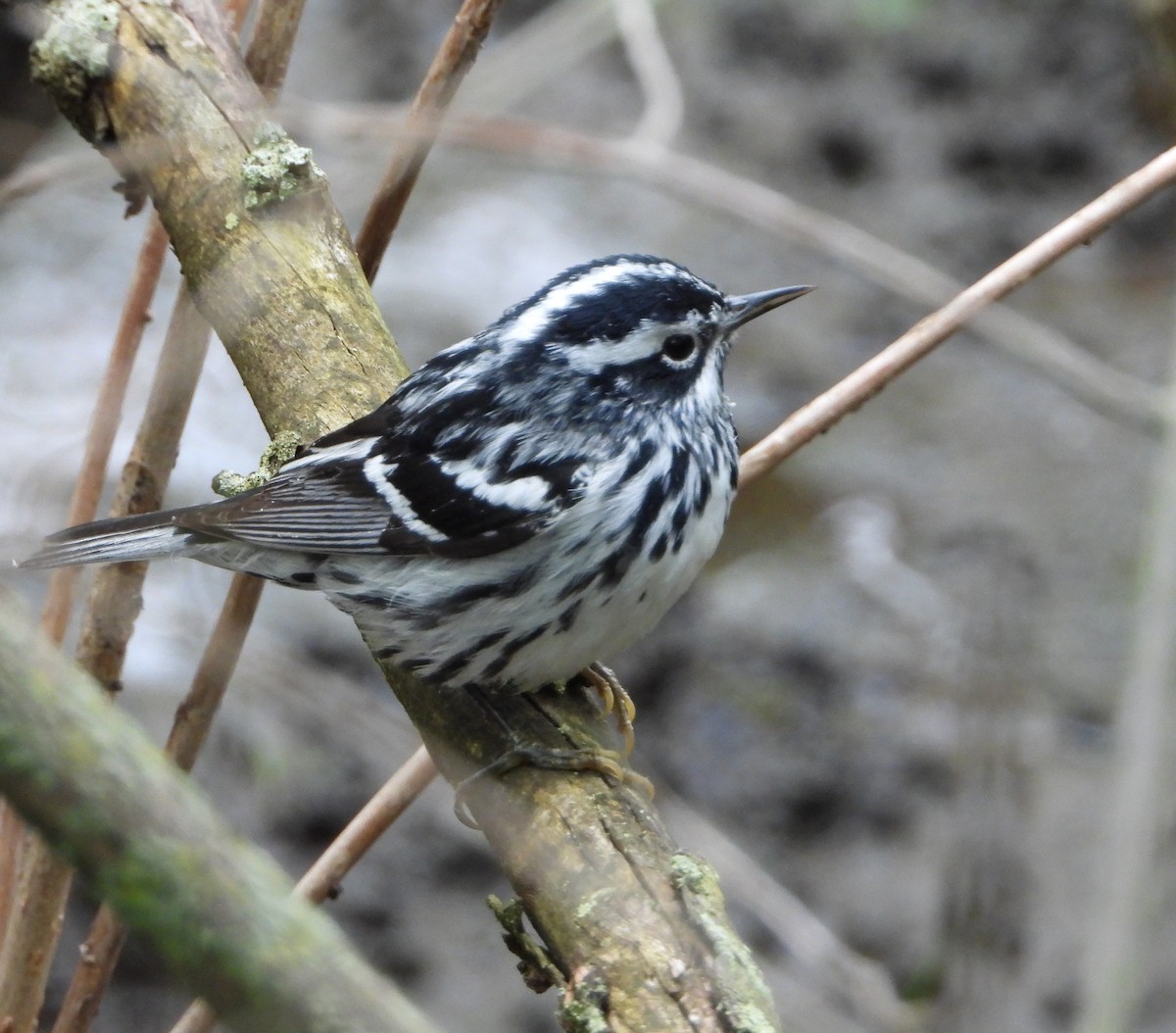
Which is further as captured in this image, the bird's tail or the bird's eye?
the bird's eye

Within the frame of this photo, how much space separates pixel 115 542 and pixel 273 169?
841 millimetres

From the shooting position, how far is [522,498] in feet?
10.2

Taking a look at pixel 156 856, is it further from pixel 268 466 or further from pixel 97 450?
pixel 268 466

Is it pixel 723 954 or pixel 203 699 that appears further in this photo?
pixel 203 699

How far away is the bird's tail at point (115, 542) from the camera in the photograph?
2.83 metres

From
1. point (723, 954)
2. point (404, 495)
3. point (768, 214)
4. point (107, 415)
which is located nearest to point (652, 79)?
point (768, 214)

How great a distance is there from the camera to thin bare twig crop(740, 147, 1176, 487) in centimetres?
260

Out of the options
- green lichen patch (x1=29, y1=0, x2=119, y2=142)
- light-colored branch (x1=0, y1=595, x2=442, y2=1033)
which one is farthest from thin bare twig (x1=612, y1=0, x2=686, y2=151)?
light-colored branch (x1=0, y1=595, x2=442, y2=1033)

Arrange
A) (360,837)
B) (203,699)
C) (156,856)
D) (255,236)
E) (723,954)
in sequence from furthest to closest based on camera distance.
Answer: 1. (255,236)
2. (203,699)
3. (360,837)
4. (723,954)
5. (156,856)

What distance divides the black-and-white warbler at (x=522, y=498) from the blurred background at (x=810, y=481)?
33 cm

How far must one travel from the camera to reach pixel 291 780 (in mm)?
5199

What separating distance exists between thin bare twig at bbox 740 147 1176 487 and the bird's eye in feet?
1.78

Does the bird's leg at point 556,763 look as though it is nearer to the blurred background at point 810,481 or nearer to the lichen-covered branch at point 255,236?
the lichen-covered branch at point 255,236

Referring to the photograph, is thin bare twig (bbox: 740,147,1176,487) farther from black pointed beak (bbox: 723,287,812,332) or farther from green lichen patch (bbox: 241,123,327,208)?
green lichen patch (bbox: 241,123,327,208)
